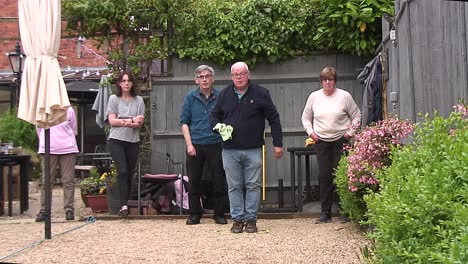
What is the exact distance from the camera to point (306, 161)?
9188 mm

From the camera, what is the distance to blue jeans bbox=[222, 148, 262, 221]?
7195 mm

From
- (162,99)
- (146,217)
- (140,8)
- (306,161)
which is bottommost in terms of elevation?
(146,217)

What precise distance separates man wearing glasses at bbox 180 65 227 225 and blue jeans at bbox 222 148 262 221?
2.51 ft

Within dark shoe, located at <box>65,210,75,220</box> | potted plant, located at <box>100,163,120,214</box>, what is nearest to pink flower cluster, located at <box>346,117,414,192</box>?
potted plant, located at <box>100,163,120,214</box>

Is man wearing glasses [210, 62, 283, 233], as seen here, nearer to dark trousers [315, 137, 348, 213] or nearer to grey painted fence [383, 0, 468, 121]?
dark trousers [315, 137, 348, 213]

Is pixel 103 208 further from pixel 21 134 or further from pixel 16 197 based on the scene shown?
pixel 21 134

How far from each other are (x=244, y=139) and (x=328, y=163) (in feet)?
3.65

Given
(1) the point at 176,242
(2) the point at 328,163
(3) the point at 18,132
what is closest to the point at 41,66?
(1) the point at 176,242

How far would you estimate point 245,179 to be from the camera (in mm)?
7324

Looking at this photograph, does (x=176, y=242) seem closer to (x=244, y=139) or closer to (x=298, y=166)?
(x=244, y=139)

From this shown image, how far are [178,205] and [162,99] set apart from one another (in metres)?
1.63

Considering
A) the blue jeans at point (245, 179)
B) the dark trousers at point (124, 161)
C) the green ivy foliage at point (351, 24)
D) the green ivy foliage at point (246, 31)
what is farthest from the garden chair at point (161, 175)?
the green ivy foliage at point (351, 24)

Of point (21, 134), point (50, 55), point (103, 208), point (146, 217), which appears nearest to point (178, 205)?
point (146, 217)

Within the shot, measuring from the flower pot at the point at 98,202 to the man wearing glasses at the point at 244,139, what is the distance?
8.16 ft
